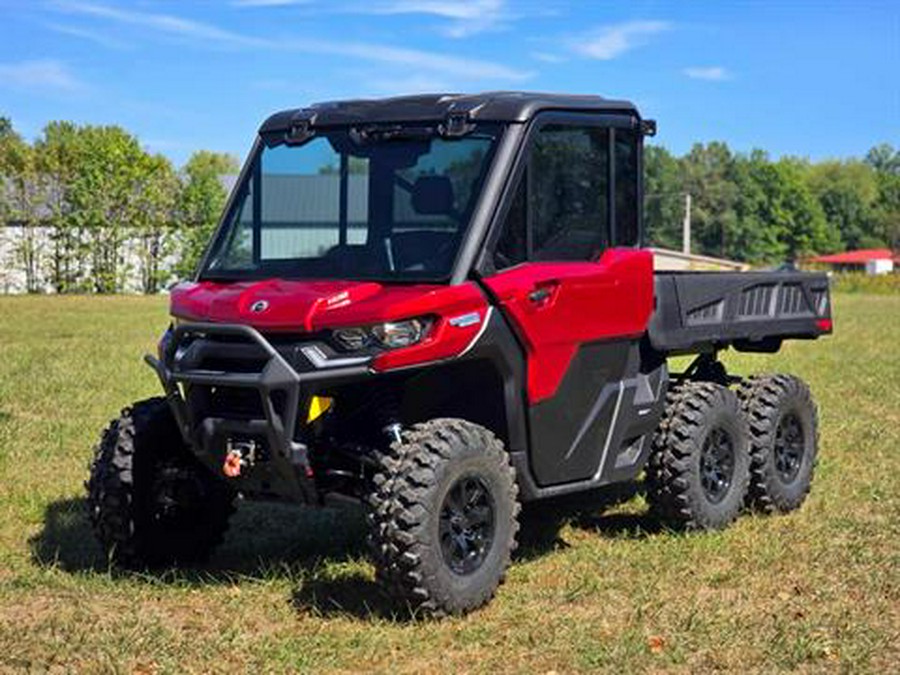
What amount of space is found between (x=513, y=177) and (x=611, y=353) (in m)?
1.19

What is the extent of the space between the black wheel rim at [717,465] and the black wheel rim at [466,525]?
6.66ft

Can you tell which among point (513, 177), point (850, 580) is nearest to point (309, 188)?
point (513, 177)

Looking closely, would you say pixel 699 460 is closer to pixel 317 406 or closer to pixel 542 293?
pixel 542 293

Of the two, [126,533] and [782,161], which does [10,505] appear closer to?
[126,533]

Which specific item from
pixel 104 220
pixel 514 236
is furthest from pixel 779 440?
pixel 104 220

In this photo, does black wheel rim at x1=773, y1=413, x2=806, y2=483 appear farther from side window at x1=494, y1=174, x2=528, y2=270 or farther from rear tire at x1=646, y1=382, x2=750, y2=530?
side window at x1=494, y1=174, x2=528, y2=270

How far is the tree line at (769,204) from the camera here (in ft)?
390

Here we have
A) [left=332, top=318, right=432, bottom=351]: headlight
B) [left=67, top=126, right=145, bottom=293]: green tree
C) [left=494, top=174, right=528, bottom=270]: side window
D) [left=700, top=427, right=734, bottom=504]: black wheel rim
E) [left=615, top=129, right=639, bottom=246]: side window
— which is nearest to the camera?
[left=332, top=318, right=432, bottom=351]: headlight

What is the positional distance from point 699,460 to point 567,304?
1.59 m

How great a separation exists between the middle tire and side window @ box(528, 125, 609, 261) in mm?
1077

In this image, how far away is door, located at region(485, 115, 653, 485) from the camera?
6480 mm

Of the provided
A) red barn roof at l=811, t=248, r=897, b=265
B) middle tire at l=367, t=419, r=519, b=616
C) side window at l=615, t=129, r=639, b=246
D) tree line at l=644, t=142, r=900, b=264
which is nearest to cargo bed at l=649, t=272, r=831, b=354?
side window at l=615, t=129, r=639, b=246

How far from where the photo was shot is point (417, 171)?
21.7 feet

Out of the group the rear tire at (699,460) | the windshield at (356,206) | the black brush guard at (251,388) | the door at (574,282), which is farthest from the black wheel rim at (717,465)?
the black brush guard at (251,388)
